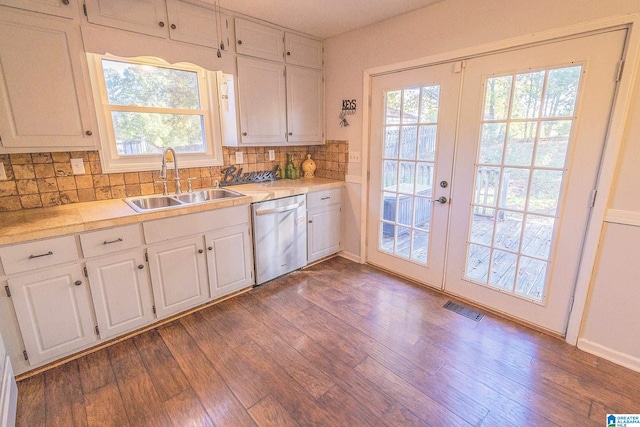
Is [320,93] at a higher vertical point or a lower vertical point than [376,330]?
higher

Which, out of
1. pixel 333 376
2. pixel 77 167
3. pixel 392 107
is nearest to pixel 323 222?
pixel 392 107

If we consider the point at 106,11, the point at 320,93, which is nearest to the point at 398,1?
the point at 320,93

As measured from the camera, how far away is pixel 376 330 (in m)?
2.21

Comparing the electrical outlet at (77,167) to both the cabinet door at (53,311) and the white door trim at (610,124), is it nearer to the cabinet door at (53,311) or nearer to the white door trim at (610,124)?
the cabinet door at (53,311)

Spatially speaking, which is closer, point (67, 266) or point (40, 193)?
point (67, 266)

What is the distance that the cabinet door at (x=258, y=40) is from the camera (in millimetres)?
2652

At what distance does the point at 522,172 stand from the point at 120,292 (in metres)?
2.88

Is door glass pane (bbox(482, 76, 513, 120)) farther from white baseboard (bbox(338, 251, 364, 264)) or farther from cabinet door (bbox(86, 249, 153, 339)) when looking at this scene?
cabinet door (bbox(86, 249, 153, 339))

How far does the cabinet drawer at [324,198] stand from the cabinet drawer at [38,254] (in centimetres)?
191

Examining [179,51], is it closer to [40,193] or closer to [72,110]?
[72,110]

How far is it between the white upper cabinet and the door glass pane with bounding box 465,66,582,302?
2.21 meters

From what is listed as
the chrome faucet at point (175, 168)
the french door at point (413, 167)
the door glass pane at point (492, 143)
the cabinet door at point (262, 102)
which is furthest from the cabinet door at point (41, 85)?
the door glass pane at point (492, 143)

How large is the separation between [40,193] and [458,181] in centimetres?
312

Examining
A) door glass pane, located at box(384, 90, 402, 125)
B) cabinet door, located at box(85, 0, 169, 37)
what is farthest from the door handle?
cabinet door, located at box(85, 0, 169, 37)
